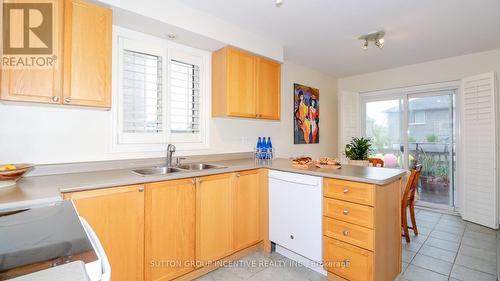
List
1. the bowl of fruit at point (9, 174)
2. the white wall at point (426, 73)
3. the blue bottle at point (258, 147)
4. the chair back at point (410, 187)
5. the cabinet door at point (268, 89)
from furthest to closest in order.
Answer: the white wall at point (426, 73) → the blue bottle at point (258, 147) → the cabinet door at point (268, 89) → the chair back at point (410, 187) → the bowl of fruit at point (9, 174)

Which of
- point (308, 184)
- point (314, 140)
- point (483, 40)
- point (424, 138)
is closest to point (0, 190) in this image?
point (308, 184)

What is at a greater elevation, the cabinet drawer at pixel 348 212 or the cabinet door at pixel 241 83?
the cabinet door at pixel 241 83

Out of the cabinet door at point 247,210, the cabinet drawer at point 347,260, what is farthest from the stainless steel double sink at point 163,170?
the cabinet drawer at point 347,260

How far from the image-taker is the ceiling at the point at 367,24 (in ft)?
7.01

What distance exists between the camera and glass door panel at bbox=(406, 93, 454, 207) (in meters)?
3.74

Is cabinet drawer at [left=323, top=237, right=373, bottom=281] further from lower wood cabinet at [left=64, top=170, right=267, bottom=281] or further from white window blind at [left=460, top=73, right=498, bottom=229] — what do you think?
white window blind at [left=460, top=73, right=498, bottom=229]

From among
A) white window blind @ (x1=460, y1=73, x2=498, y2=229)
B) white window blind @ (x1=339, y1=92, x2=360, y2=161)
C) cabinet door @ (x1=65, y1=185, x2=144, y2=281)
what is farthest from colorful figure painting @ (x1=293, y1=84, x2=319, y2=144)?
cabinet door @ (x1=65, y1=185, x2=144, y2=281)

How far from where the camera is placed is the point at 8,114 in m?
1.61

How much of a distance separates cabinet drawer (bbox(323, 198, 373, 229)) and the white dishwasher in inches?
2.7

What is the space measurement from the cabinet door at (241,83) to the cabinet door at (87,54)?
114cm

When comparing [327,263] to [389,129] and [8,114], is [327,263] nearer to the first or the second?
[8,114]

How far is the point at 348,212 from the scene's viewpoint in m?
1.77

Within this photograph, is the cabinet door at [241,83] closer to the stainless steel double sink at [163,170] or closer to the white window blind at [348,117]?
the stainless steel double sink at [163,170]

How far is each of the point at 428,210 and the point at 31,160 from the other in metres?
5.06
